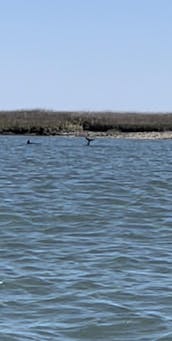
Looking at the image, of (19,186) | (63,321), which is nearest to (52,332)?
(63,321)

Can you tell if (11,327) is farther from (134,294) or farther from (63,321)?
(134,294)

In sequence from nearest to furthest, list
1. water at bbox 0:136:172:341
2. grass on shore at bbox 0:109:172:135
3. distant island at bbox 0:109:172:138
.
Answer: water at bbox 0:136:172:341, distant island at bbox 0:109:172:138, grass on shore at bbox 0:109:172:135

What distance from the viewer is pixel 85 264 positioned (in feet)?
39.2

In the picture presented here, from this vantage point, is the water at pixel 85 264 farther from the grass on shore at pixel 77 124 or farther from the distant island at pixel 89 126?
the grass on shore at pixel 77 124

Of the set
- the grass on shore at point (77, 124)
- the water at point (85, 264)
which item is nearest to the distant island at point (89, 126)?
the grass on shore at point (77, 124)

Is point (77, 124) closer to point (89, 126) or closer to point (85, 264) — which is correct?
point (89, 126)

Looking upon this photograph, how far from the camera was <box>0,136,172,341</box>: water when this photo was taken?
900 centimetres

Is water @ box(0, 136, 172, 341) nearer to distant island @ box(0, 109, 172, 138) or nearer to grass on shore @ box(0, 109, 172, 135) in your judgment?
distant island @ box(0, 109, 172, 138)

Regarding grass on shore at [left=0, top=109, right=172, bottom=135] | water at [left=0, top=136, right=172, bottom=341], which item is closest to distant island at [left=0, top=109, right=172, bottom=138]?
grass on shore at [left=0, top=109, right=172, bottom=135]

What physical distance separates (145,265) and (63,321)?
3.05 metres

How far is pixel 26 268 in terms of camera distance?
38.2 feet

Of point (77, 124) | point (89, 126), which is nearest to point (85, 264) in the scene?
point (89, 126)

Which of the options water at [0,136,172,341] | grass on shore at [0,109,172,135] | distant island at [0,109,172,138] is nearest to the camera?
water at [0,136,172,341]

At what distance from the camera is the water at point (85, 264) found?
29.5ft
